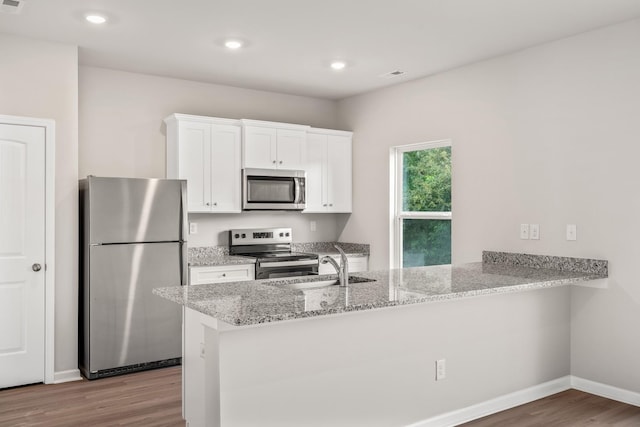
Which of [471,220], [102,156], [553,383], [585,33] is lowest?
[553,383]

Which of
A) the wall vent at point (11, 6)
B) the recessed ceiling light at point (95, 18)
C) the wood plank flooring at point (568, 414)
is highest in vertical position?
the recessed ceiling light at point (95, 18)

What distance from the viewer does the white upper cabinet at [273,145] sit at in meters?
5.37

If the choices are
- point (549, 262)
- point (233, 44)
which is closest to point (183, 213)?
point (233, 44)

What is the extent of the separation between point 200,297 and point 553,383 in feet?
8.84

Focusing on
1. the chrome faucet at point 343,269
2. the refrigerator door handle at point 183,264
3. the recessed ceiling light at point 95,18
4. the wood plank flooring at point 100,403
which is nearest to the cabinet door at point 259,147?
the refrigerator door handle at point 183,264

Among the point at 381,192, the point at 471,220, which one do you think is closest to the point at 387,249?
the point at 381,192

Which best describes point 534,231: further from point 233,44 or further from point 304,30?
point 233,44

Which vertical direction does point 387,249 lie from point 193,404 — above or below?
above

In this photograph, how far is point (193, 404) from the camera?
293 cm

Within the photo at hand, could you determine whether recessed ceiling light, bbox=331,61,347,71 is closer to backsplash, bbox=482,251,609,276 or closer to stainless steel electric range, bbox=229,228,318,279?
stainless steel electric range, bbox=229,228,318,279

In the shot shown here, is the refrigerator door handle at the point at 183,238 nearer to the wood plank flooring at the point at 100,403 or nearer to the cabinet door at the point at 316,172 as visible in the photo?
the wood plank flooring at the point at 100,403

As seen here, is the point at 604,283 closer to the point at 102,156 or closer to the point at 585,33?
the point at 585,33

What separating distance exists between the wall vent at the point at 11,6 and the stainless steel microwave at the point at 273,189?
2.39m

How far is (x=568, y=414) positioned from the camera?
139 inches
